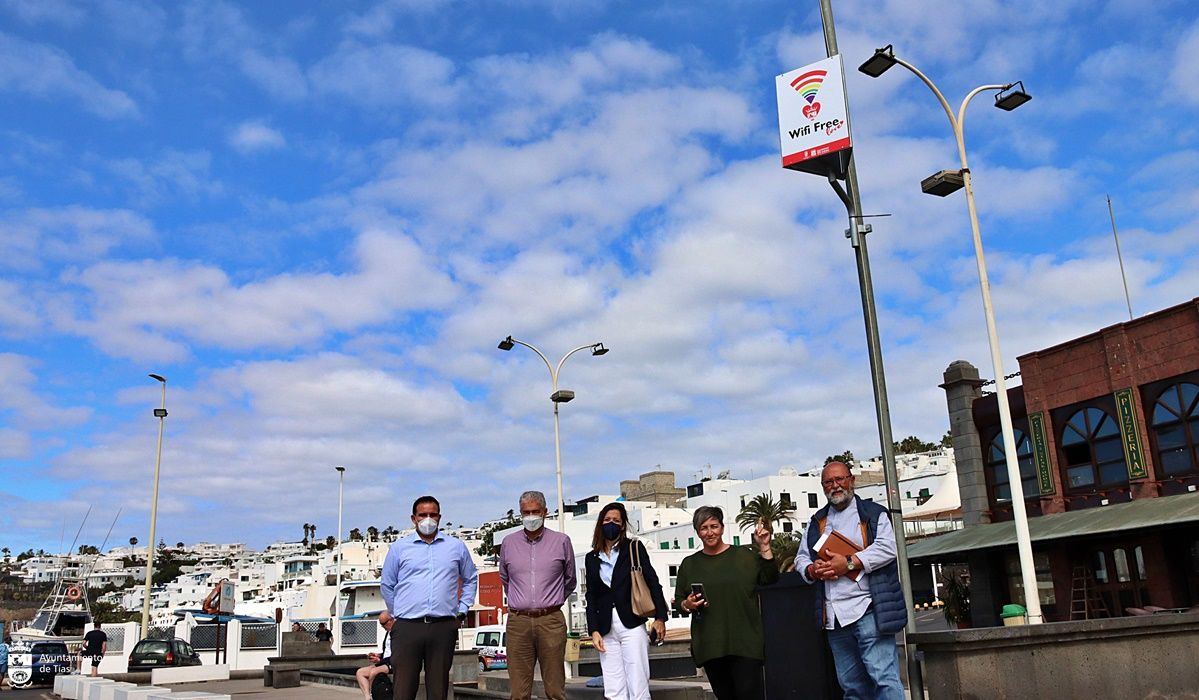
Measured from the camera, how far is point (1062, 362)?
24.9 meters

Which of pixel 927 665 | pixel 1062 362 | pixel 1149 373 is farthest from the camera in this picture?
pixel 1062 362

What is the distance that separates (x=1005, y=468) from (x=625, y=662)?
21.6 metres

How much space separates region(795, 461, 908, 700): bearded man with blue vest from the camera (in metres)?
6.71

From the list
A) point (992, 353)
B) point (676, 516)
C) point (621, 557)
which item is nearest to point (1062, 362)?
point (992, 353)

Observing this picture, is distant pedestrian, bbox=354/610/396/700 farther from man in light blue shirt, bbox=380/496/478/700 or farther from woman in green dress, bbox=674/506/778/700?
woman in green dress, bbox=674/506/778/700

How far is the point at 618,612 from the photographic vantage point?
7.60 meters

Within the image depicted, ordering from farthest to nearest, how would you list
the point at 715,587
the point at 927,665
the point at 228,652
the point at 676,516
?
the point at 676,516
the point at 228,652
the point at 927,665
the point at 715,587

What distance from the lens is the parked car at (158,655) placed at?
29.0 meters

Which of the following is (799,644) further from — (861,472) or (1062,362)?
(861,472)

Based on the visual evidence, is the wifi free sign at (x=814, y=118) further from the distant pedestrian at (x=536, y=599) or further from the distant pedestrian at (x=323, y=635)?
the distant pedestrian at (x=323, y=635)

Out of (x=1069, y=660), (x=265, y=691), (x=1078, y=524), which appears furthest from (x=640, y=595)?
(x=1078, y=524)

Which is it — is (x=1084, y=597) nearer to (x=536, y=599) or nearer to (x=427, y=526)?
(x=536, y=599)

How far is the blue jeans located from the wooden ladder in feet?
61.5

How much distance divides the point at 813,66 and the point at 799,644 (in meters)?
6.93
